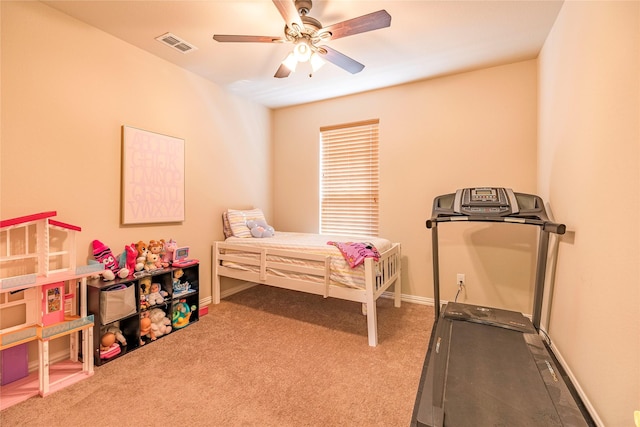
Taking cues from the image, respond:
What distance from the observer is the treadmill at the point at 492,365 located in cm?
118

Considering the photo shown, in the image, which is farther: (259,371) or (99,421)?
(259,371)

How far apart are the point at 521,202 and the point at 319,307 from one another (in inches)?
84.1

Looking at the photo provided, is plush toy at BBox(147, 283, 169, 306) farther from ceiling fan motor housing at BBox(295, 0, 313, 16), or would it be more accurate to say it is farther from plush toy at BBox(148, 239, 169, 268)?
ceiling fan motor housing at BBox(295, 0, 313, 16)

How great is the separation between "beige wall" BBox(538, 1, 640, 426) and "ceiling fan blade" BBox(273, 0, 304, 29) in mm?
1575

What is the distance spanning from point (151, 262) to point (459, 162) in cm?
322

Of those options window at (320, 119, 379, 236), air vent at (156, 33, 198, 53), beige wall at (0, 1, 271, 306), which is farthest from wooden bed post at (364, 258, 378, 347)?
air vent at (156, 33, 198, 53)

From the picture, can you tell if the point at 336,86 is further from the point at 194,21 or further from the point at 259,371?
the point at 259,371

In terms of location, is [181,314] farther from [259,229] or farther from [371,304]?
[371,304]

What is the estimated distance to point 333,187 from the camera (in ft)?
12.4

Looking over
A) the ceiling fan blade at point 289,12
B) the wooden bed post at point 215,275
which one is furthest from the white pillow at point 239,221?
the ceiling fan blade at point 289,12

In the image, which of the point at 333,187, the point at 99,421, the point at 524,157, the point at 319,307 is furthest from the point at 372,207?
the point at 99,421

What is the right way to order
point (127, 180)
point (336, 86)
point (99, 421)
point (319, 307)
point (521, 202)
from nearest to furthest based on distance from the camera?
point (99, 421), point (521, 202), point (127, 180), point (319, 307), point (336, 86)

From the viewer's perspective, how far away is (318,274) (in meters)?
2.47

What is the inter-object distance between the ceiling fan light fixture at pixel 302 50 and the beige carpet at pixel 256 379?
2.19 metres
